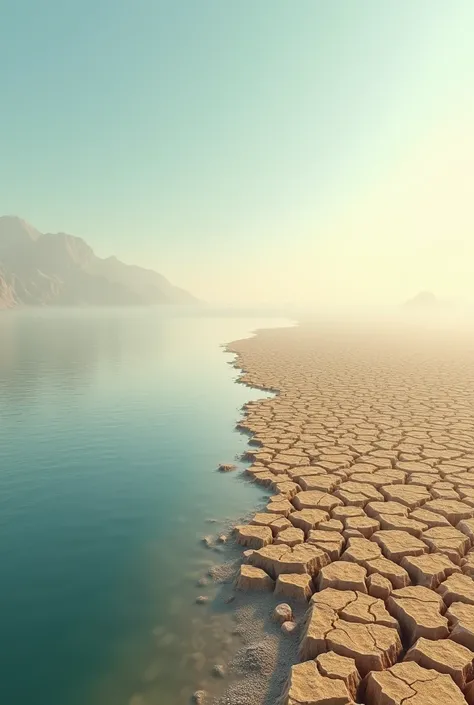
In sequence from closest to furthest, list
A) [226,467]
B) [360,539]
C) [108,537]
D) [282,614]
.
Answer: [282,614]
[360,539]
[108,537]
[226,467]

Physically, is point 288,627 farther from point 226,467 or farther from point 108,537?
point 226,467

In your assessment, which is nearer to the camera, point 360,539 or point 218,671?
point 218,671

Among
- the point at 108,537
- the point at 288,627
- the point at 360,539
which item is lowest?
the point at 108,537

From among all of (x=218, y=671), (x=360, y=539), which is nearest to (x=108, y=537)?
(x=218, y=671)

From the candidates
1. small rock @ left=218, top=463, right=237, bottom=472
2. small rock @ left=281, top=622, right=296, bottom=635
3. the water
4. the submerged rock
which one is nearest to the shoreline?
small rock @ left=281, top=622, right=296, bottom=635

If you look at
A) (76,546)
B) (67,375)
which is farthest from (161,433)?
(67,375)

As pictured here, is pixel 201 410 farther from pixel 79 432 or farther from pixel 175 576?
pixel 175 576

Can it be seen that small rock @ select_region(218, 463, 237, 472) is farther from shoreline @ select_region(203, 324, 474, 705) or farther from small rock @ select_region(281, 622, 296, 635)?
small rock @ select_region(281, 622, 296, 635)

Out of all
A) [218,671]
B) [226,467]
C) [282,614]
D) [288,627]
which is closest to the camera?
[218,671]
